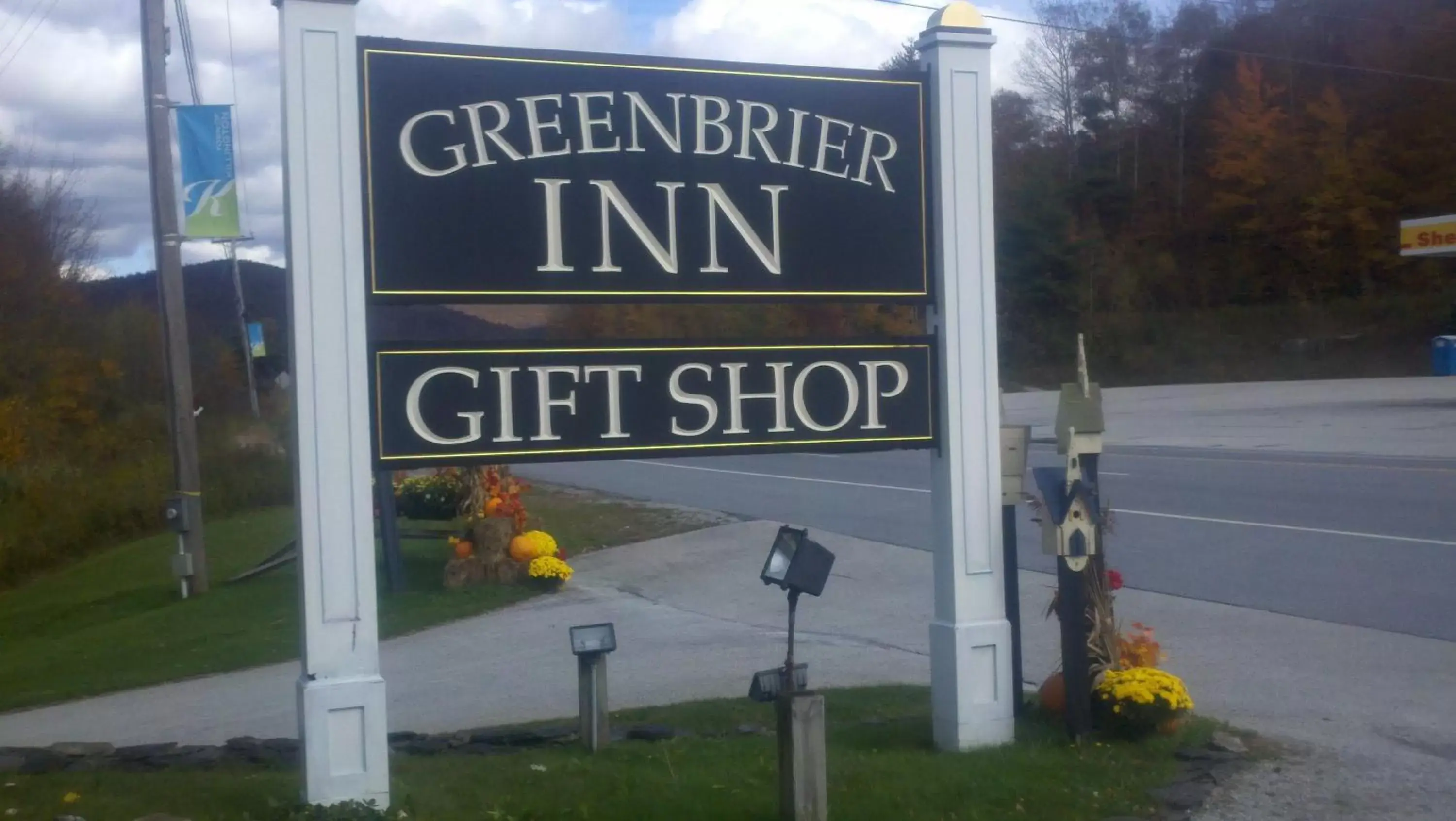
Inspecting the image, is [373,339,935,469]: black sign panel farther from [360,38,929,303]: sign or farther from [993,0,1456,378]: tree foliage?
[993,0,1456,378]: tree foliage

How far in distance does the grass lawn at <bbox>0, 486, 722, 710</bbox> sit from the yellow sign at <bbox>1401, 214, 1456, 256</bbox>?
89.6 feet

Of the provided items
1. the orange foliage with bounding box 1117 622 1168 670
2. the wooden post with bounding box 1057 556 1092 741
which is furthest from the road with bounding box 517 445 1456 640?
the wooden post with bounding box 1057 556 1092 741

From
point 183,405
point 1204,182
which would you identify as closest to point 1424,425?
point 183,405

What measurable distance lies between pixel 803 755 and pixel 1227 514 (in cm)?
1172

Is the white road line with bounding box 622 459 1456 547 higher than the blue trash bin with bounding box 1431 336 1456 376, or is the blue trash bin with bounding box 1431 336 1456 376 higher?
the blue trash bin with bounding box 1431 336 1456 376

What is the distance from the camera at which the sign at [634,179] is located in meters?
5.77

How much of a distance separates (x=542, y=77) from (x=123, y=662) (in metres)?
8.07

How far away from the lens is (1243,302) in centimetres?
6041

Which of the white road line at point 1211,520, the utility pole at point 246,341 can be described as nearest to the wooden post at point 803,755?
the white road line at point 1211,520

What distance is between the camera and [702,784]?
19.6ft

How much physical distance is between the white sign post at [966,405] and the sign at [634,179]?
0.43 ft

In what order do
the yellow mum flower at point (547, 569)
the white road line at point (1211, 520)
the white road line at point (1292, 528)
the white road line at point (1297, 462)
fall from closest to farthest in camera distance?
the white road line at point (1292, 528) → the white road line at point (1211, 520) → the yellow mum flower at point (547, 569) → the white road line at point (1297, 462)

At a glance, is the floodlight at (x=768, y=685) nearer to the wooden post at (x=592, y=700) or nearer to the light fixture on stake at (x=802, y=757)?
the light fixture on stake at (x=802, y=757)

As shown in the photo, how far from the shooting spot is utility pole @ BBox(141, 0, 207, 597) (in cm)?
1495
